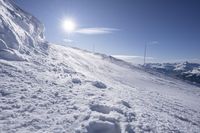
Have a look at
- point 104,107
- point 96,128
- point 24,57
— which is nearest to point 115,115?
point 104,107

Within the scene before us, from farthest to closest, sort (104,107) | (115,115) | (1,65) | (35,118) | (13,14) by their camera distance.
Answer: (13,14), (1,65), (104,107), (115,115), (35,118)

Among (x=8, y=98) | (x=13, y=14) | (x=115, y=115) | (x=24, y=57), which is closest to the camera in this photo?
(x=8, y=98)

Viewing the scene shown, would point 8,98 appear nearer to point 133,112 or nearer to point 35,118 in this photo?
point 35,118

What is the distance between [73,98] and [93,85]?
166 inches

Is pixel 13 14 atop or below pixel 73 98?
atop

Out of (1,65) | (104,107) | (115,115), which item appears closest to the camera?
(115,115)

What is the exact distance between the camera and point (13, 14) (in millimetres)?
21531

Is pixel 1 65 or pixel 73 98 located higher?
pixel 1 65

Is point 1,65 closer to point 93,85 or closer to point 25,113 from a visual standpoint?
point 25,113

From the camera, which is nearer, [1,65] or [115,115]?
[115,115]

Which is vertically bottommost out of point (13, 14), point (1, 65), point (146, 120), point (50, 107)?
point (146, 120)

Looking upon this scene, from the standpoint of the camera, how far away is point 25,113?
8.36 m

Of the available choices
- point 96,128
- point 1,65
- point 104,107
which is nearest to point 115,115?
point 104,107

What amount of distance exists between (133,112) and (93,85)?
4980 millimetres
